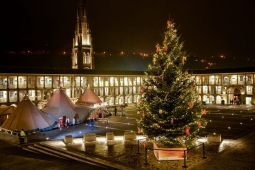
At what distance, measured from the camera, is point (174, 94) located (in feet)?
48.1

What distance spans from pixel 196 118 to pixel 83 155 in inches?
253

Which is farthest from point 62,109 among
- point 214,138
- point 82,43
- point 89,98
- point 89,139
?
point 82,43

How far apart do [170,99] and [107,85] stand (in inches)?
1410

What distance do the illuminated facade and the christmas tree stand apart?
85.5ft

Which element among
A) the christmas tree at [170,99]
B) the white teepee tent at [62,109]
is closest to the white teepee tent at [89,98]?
the white teepee tent at [62,109]

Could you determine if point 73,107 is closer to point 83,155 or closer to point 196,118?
point 83,155

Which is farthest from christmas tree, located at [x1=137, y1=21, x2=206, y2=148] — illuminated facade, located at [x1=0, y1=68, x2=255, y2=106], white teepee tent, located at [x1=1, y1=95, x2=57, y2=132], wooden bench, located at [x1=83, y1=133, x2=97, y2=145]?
illuminated facade, located at [x1=0, y1=68, x2=255, y2=106]

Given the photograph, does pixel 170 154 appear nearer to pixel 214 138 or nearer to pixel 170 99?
pixel 170 99

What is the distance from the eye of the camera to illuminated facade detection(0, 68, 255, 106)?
39844mm

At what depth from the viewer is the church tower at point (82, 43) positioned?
6169cm

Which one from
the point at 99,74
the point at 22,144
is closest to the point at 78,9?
the point at 99,74

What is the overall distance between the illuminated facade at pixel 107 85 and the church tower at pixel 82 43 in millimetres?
13154

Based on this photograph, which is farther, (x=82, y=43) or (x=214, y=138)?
(x=82, y=43)

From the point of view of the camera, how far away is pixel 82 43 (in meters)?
62.5
